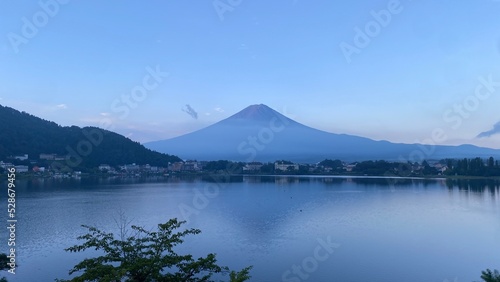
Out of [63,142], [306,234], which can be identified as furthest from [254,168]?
[306,234]

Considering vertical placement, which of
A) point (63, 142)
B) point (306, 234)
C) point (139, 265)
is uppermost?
point (63, 142)

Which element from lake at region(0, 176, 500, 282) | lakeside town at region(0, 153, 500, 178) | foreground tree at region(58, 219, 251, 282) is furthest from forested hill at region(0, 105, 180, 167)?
foreground tree at region(58, 219, 251, 282)

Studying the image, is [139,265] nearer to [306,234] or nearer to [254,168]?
[306,234]

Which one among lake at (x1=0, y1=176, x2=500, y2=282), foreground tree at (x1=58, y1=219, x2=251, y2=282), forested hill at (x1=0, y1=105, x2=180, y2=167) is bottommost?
lake at (x1=0, y1=176, x2=500, y2=282)

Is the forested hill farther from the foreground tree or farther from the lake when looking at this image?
the foreground tree

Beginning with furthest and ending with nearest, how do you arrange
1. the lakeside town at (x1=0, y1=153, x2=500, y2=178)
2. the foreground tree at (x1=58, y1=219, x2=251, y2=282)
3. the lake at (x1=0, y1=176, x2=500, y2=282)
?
the lakeside town at (x1=0, y1=153, x2=500, y2=178)
the lake at (x1=0, y1=176, x2=500, y2=282)
the foreground tree at (x1=58, y1=219, x2=251, y2=282)


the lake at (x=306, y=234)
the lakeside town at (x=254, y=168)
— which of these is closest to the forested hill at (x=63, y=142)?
the lakeside town at (x=254, y=168)
